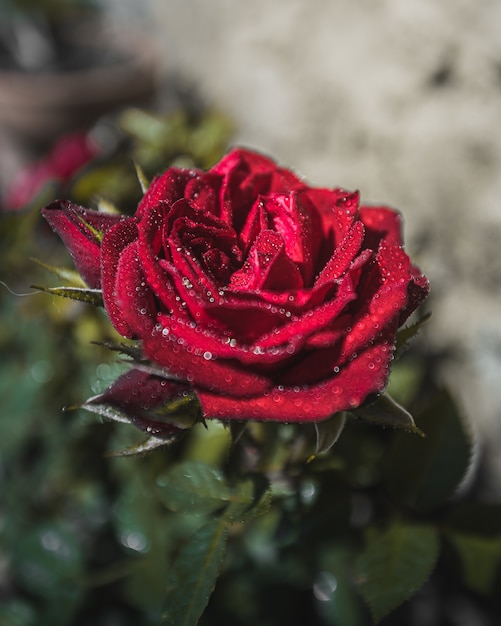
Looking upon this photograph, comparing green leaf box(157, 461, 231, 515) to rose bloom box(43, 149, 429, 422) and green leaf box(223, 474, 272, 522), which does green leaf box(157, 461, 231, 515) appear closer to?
green leaf box(223, 474, 272, 522)

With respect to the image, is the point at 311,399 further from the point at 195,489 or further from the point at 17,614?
the point at 17,614

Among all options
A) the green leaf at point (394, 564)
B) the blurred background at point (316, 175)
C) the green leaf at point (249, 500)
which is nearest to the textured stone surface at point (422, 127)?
the blurred background at point (316, 175)

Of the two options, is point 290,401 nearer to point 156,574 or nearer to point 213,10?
point 156,574

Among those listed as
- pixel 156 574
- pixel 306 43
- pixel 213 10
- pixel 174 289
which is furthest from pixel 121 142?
pixel 174 289

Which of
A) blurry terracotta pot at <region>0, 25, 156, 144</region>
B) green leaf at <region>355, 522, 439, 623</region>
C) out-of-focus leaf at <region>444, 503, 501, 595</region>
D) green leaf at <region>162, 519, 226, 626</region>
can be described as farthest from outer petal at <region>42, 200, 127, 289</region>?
blurry terracotta pot at <region>0, 25, 156, 144</region>

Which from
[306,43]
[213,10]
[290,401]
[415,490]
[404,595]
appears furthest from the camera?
[213,10]
